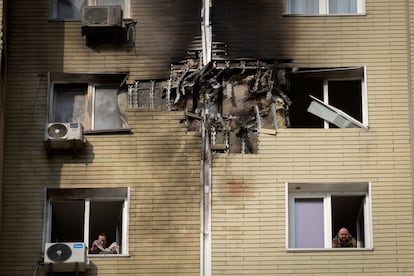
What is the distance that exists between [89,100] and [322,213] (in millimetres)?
5293

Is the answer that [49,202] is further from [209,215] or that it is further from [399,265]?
[399,265]

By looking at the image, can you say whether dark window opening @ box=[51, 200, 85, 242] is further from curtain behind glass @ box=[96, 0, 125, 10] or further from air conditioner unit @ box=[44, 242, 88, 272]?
curtain behind glass @ box=[96, 0, 125, 10]

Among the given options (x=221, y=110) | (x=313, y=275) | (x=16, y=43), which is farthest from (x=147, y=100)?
(x=313, y=275)

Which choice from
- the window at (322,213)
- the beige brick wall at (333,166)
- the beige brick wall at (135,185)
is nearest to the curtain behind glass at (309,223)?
the window at (322,213)

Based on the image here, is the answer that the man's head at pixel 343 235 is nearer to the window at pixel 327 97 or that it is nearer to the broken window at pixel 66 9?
the window at pixel 327 97

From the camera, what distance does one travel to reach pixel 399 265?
70.9 feet

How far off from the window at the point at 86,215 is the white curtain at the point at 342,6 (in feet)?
18.9

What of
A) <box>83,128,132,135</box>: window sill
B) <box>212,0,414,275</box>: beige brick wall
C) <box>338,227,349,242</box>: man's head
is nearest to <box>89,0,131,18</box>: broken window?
<box>83,128,132,135</box>: window sill

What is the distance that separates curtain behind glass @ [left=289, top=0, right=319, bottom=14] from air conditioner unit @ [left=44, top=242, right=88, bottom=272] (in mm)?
6583

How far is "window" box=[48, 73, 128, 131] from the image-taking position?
23.1 metres

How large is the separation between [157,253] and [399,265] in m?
4.62

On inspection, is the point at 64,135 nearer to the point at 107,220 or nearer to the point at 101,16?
the point at 107,220

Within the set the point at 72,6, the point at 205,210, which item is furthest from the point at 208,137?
the point at 72,6

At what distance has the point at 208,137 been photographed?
885 inches
